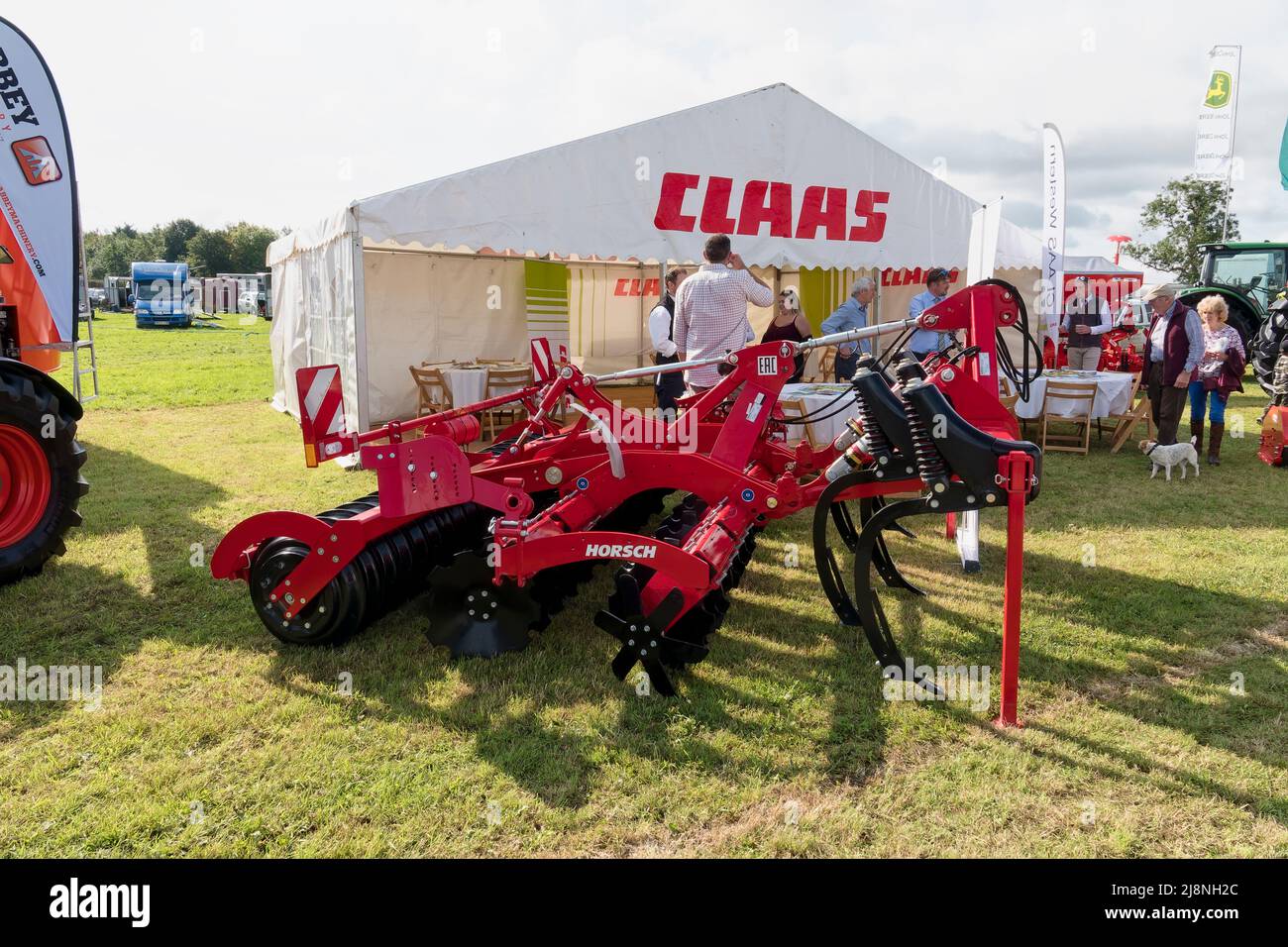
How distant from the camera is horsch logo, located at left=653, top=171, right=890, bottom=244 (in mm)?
7895

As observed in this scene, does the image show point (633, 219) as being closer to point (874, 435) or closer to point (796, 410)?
point (796, 410)

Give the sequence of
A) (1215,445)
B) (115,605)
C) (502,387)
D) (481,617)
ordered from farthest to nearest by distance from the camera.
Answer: (502,387) < (1215,445) < (115,605) < (481,617)

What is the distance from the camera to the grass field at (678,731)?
105 inches

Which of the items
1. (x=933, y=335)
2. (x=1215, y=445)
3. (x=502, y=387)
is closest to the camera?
(x=933, y=335)

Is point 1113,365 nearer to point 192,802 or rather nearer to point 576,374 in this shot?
point 576,374

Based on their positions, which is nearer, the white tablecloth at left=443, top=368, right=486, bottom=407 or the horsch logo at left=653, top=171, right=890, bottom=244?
the horsch logo at left=653, top=171, right=890, bottom=244

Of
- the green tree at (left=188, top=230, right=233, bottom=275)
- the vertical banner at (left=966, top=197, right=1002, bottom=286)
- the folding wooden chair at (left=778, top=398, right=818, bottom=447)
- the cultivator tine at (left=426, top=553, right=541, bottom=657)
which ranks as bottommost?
the cultivator tine at (left=426, top=553, right=541, bottom=657)

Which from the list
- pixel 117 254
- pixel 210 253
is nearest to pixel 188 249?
pixel 210 253

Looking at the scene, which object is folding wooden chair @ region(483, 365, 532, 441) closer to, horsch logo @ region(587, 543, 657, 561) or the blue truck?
horsch logo @ region(587, 543, 657, 561)

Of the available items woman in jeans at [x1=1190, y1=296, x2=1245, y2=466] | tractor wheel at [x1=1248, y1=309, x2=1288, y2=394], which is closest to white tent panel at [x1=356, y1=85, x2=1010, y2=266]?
woman in jeans at [x1=1190, y1=296, x2=1245, y2=466]

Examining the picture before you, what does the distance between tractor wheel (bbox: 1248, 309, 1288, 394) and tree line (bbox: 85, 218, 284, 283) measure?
6692 centimetres

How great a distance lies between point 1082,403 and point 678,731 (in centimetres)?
714

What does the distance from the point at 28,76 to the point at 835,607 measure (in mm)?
6864

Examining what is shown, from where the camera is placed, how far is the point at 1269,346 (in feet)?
33.1
